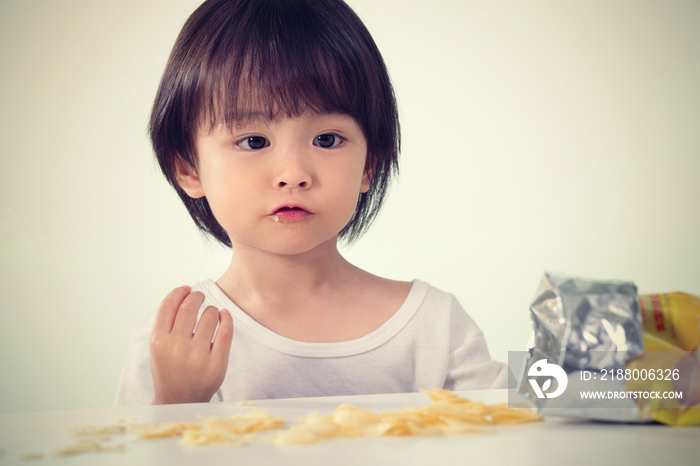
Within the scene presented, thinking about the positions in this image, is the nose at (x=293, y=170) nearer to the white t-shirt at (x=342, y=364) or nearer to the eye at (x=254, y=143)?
the eye at (x=254, y=143)

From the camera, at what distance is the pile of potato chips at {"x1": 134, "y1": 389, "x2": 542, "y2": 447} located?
0.98 feet

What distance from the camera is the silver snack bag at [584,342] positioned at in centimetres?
31

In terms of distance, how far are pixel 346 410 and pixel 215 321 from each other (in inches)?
12.2

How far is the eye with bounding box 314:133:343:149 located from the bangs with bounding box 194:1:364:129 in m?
0.03

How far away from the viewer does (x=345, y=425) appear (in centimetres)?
32

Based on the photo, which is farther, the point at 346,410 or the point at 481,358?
the point at 481,358

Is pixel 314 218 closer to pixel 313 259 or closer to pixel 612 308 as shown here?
pixel 313 259

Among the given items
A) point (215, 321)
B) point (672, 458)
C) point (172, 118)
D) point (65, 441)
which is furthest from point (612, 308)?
point (172, 118)

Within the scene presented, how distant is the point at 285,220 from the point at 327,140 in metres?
0.11

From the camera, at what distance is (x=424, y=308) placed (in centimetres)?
77

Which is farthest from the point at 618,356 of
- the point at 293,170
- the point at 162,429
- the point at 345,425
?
the point at 293,170

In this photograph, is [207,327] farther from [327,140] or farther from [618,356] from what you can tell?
[618,356]

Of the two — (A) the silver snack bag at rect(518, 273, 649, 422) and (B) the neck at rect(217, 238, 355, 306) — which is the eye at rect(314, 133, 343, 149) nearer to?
(B) the neck at rect(217, 238, 355, 306)

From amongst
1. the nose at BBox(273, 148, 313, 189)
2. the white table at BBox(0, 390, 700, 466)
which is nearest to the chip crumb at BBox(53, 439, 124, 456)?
the white table at BBox(0, 390, 700, 466)
